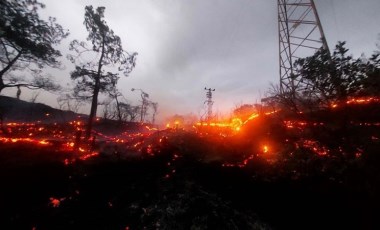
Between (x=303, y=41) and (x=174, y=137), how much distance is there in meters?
11.3

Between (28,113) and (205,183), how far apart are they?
1080 inches

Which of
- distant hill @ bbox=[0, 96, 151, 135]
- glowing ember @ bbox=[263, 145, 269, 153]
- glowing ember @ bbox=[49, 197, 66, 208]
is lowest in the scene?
glowing ember @ bbox=[49, 197, 66, 208]

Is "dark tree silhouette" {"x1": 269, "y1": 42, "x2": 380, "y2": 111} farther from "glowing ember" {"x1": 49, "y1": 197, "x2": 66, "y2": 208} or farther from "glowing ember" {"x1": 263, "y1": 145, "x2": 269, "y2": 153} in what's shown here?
"glowing ember" {"x1": 49, "y1": 197, "x2": 66, "y2": 208}

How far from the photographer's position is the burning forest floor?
26.6 feet

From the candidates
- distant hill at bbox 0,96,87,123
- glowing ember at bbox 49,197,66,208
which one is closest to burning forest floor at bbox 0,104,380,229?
glowing ember at bbox 49,197,66,208

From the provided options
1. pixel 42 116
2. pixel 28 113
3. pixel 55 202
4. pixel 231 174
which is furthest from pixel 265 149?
pixel 28 113

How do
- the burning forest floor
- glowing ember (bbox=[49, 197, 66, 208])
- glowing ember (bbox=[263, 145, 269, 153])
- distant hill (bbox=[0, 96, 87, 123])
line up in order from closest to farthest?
1. the burning forest floor
2. glowing ember (bbox=[49, 197, 66, 208])
3. glowing ember (bbox=[263, 145, 269, 153])
4. distant hill (bbox=[0, 96, 87, 123])

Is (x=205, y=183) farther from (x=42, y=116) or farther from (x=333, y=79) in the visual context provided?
(x=42, y=116)

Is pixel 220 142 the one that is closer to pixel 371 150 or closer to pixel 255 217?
pixel 255 217

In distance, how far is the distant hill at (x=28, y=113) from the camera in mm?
26844

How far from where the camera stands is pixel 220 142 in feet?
37.7

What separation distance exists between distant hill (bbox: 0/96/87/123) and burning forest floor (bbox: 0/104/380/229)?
21592mm

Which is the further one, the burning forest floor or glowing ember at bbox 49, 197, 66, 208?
glowing ember at bbox 49, 197, 66, 208

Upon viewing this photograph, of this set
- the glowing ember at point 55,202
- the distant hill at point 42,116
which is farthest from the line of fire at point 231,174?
the distant hill at point 42,116
